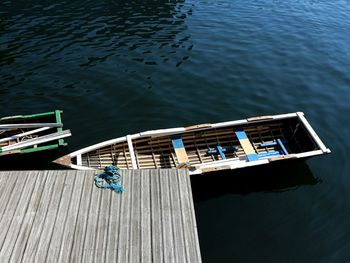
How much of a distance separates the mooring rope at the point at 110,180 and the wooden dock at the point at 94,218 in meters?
0.15

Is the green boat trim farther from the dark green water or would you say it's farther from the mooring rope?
the mooring rope

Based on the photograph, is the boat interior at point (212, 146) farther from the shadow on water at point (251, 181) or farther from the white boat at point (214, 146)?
the shadow on water at point (251, 181)

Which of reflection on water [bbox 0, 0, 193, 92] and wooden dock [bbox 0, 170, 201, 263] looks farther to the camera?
reflection on water [bbox 0, 0, 193, 92]

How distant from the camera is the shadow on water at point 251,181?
14.5m

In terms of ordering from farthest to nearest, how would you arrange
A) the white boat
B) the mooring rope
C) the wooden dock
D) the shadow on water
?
the shadow on water → the white boat → the mooring rope → the wooden dock

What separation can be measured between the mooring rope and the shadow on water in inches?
161

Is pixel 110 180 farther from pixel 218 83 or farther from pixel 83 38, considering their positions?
pixel 83 38

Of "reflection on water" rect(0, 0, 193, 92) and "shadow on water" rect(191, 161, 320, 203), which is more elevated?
"reflection on water" rect(0, 0, 193, 92)

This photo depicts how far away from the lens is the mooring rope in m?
10.6

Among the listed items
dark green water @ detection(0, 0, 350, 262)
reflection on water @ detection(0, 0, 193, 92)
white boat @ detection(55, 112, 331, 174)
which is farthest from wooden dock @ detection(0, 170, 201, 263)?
reflection on water @ detection(0, 0, 193, 92)

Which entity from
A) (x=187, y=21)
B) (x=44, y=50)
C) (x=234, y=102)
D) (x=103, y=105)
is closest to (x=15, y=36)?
(x=44, y=50)

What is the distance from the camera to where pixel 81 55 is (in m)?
24.2

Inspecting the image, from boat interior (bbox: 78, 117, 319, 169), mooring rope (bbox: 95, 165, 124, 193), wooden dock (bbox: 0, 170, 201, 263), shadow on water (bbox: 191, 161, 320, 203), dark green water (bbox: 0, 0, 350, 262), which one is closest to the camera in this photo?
wooden dock (bbox: 0, 170, 201, 263)

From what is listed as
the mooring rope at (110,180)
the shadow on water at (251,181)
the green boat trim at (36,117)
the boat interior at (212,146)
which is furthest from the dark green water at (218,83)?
the mooring rope at (110,180)
